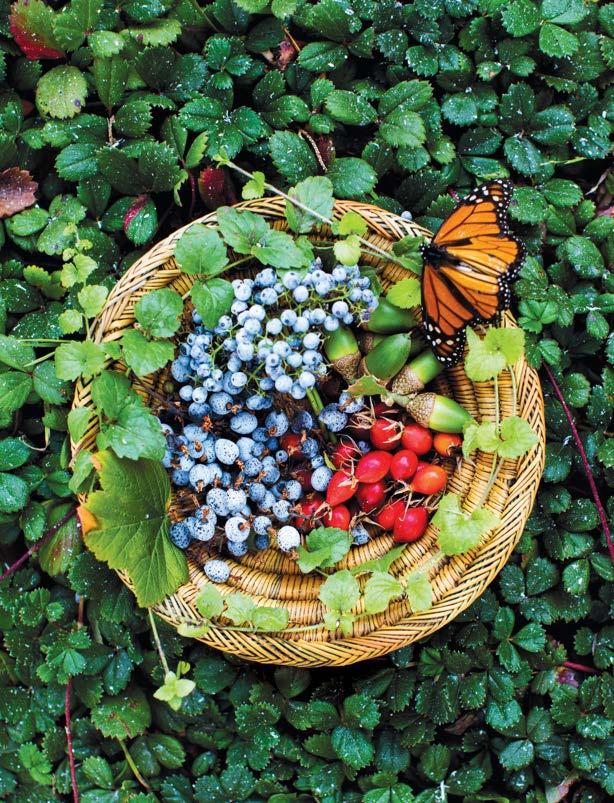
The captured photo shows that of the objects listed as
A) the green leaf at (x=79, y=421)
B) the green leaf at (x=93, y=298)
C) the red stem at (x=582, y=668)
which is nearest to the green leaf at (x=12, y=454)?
the green leaf at (x=79, y=421)

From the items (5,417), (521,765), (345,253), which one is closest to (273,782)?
(521,765)

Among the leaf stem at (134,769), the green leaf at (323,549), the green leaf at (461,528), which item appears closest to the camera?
the green leaf at (461,528)

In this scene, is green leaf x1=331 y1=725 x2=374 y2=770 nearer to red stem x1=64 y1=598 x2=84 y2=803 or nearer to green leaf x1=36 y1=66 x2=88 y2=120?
red stem x1=64 y1=598 x2=84 y2=803

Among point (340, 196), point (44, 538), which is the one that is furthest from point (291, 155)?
point (44, 538)

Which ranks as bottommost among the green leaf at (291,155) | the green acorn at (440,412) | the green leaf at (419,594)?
the green leaf at (419,594)

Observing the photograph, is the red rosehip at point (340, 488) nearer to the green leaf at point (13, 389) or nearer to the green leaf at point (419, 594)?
the green leaf at point (419, 594)

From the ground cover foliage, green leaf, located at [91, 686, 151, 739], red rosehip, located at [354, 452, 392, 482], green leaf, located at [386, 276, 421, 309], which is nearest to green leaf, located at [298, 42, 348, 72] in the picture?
the ground cover foliage

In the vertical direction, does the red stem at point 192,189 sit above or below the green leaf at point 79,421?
above
